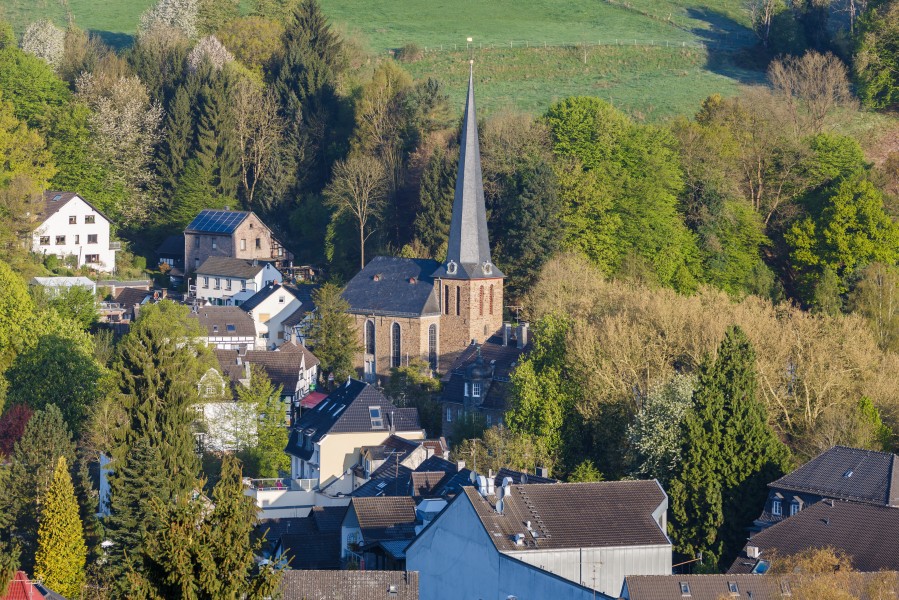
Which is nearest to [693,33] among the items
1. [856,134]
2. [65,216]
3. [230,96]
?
[856,134]

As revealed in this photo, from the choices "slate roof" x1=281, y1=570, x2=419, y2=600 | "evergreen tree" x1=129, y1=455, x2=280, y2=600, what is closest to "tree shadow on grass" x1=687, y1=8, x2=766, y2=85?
"slate roof" x1=281, y1=570, x2=419, y2=600

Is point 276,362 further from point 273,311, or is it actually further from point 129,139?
point 129,139

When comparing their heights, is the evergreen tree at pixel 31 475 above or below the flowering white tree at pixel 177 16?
below

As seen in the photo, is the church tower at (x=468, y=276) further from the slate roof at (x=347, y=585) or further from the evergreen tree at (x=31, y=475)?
the slate roof at (x=347, y=585)

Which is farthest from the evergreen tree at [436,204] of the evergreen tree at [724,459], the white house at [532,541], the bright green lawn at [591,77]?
the white house at [532,541]

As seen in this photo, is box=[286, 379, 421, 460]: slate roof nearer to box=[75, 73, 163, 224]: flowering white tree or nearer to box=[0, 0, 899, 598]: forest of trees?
box=[0, 0, 899, 598]: forest of trees

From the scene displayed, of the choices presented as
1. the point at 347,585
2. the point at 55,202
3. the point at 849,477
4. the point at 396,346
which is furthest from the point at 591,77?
the point at 347,585

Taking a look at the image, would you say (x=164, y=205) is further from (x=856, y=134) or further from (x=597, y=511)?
(x=597, y=511)
